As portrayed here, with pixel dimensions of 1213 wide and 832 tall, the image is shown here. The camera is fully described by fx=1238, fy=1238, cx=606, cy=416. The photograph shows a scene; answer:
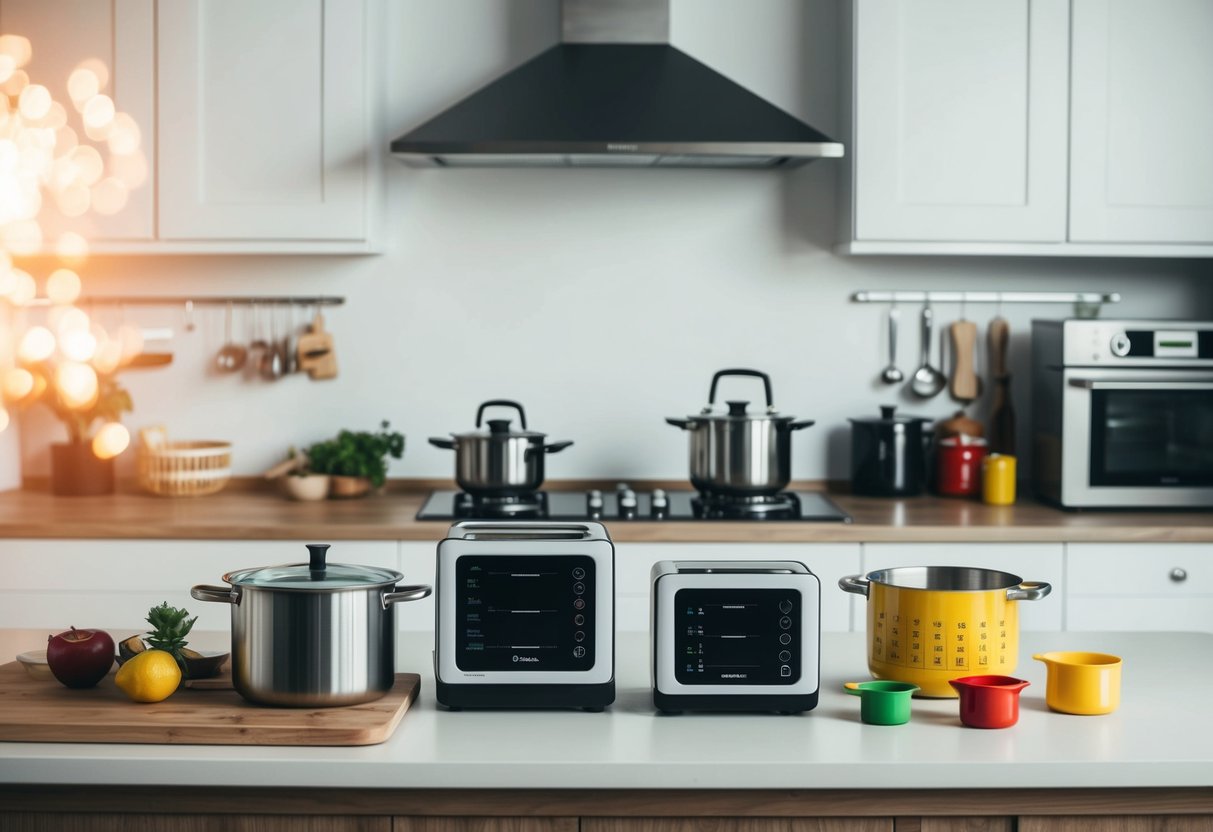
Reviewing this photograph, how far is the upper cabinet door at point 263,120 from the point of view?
324 centimetres

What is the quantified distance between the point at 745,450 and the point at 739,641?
1.68 metres

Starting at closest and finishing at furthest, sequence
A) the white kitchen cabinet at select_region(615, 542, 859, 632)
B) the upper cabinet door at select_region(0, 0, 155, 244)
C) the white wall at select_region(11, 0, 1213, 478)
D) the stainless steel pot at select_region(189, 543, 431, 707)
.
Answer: the stainless steel pot at select_region(189, 543, 431, 707) → the white kitchen cabinet at select_region(615, 542, 859, 632) → the upper cabinet door at select_region(0, 0, 155, 244) → the white wall at select_region(11, 0, 1213, 478)

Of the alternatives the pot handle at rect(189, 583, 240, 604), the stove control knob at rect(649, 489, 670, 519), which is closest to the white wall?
the stove control knob at rect(649, 489, 670, 519)

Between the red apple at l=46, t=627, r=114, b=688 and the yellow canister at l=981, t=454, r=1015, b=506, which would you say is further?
the yellow canister at l=981, t=454, r=1015, b=506

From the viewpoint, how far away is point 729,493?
3238mm

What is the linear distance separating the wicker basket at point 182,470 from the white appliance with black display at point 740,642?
2272mm

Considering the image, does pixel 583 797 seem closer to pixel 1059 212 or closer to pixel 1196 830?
pixel 1196 830

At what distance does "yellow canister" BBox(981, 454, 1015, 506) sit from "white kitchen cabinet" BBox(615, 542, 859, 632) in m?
0.58

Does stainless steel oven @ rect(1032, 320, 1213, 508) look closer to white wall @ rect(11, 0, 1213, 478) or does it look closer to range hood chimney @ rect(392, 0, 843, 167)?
white wall @ rect(11, 0, 1213, 478)

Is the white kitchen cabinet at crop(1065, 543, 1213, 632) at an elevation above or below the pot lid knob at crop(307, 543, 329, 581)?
below

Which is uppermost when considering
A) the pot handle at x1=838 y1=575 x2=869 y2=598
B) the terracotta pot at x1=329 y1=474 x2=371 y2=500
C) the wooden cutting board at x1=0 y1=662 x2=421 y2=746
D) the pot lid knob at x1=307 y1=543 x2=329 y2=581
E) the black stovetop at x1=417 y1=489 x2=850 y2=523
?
the pot lid knob at x1=307 y1=543 x2=329 y2=581

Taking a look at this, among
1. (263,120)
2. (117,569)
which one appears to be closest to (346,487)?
(117,569)

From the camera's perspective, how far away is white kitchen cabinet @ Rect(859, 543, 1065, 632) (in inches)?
120

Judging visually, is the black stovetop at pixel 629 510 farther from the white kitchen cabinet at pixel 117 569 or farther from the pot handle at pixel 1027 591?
the pot handle at pixel 1027 591
